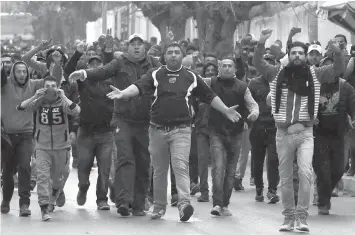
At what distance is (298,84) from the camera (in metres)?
11.9

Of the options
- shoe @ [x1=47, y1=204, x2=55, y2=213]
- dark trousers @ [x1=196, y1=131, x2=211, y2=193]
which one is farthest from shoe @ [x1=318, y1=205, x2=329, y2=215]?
shoe @ [x1=47, y1=204, x2=55, y2=213]

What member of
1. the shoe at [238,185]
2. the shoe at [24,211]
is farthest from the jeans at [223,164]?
the shoe at [238,185]

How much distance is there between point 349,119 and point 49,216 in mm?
4551

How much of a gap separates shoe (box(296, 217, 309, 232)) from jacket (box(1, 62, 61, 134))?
3.85 meters

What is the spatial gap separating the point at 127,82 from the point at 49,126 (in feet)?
3.58

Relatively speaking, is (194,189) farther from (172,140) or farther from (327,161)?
(172,140)

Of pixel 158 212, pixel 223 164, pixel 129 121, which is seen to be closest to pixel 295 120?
pixel 223 164

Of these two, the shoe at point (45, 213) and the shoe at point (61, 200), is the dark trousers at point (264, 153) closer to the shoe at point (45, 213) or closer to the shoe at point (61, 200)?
the shoe at point (61, 200)

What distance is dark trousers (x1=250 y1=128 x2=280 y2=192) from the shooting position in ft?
49.0

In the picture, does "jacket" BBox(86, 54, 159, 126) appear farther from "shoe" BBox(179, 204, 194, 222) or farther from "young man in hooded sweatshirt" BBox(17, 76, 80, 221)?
"shoe" BBox(179, 204, 194, 222)

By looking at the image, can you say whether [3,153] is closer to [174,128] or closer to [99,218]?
[99,218]

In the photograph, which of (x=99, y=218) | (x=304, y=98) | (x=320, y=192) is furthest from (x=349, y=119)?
(x=99, y=218)

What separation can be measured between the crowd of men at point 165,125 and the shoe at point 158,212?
12mm

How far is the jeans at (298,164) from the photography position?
1173 centimetres
